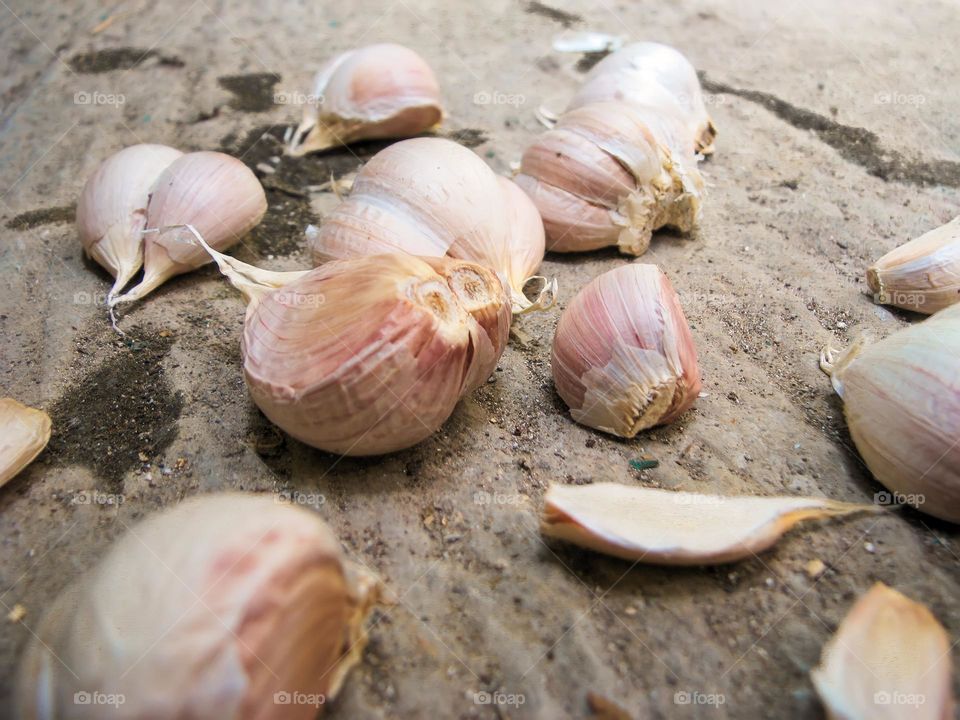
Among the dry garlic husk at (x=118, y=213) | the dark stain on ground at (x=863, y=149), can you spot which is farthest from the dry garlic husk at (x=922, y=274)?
the dry garlic husk at (x=118, y=213)

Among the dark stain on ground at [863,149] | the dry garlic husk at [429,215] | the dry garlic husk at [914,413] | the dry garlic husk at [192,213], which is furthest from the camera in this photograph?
the dark stain on ground at [863,149]

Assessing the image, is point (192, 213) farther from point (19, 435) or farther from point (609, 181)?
point (609, 181)

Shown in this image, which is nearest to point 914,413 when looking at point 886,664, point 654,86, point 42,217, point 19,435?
point 886,664

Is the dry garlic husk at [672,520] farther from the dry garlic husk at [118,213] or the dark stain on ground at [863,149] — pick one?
the dark stain on ground at [863,149]

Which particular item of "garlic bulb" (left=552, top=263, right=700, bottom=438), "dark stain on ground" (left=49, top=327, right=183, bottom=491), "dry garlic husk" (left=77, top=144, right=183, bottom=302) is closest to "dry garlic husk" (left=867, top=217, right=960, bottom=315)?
"garlic bulb" (left=552, top=263, right=700, bottom=438)

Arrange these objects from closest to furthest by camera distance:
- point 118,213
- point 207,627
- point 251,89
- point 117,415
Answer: point 207,627 < point 117,415 < point 118,213 < point 251,89

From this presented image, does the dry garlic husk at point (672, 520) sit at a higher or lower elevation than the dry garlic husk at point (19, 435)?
higher

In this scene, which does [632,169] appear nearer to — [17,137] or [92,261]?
[92,261]
